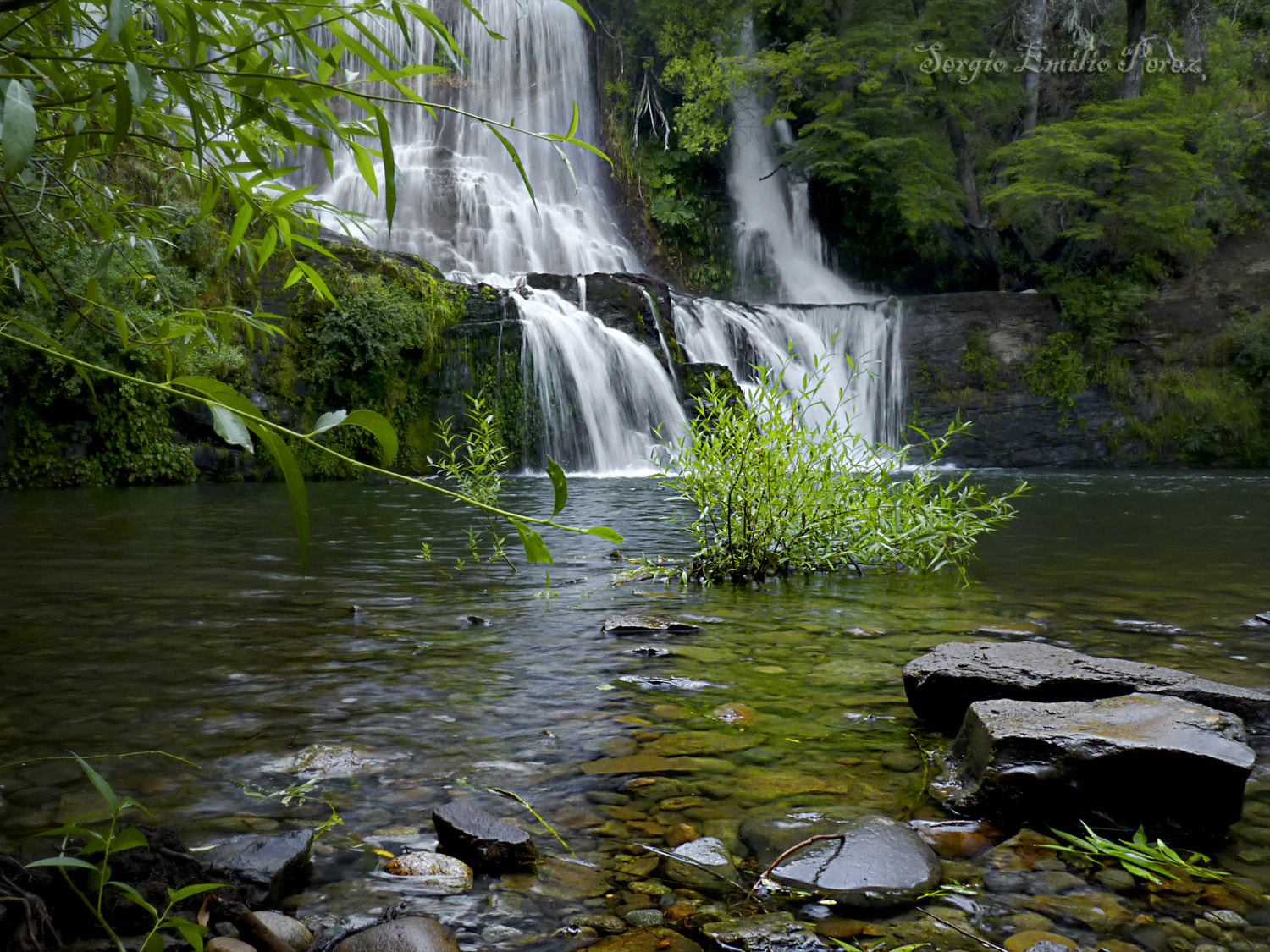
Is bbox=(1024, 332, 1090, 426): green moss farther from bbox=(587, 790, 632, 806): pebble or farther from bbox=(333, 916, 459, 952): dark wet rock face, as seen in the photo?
bbox=(333, 916, 459, 952): dark wet rock face

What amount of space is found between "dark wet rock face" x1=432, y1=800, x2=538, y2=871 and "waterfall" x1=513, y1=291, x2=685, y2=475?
1336cm

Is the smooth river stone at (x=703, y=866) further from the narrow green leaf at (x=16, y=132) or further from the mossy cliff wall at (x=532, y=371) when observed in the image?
the mossy cliff wall at (x=532, y=371)

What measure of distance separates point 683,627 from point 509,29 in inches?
953

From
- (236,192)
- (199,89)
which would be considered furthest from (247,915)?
(199,89)

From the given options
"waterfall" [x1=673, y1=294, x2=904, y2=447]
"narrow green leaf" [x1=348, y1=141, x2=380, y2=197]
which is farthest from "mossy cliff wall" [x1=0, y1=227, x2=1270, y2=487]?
"narrow green leaf" [x1=348, y1=141, x2=380, y2=197]

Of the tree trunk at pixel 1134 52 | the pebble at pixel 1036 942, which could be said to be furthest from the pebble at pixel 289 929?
the tree trunk at pixel 1134 52

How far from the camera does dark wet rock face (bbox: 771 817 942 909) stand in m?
1.77

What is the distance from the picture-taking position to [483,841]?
1.89 metres

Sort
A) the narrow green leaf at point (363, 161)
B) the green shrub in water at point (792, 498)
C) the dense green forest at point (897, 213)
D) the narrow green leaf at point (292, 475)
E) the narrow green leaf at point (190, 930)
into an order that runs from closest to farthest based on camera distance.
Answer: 1. the narrow green leaf at point (292, 475)
2. the narrow green leaf at point (190, 930)
3. the narrow green leaf at point (363, 161)
4. the green shrub in water at point (792, 498)
5. the dense green forest at point (897, 213)

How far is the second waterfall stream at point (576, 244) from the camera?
51.6 feet

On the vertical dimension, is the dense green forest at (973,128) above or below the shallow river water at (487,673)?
above

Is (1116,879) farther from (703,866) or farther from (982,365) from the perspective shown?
(982,365)

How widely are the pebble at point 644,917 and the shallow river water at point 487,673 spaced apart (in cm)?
7

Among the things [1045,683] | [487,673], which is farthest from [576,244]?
[1045,683]
